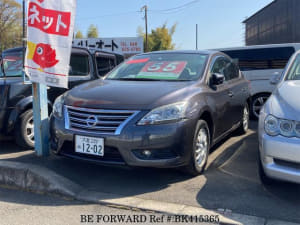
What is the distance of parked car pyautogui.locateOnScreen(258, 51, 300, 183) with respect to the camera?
2.62 meters

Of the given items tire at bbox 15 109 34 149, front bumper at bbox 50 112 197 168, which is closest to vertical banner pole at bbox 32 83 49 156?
tire at bbox 15 109 34 149

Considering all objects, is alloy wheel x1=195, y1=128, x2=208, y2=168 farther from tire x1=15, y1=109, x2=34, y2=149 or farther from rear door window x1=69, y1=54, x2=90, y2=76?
Result: rear door window x1=69, y1=54, x2=90, y2=76

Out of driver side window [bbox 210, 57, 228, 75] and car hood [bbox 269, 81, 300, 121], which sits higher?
driver side window [bbox 210, 57, 228, 75]

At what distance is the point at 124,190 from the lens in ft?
10.5

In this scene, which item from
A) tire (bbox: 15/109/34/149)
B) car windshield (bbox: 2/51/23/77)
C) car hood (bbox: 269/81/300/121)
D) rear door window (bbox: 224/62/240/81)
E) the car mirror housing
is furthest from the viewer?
car windshield (bbox: 2/51/23/77)

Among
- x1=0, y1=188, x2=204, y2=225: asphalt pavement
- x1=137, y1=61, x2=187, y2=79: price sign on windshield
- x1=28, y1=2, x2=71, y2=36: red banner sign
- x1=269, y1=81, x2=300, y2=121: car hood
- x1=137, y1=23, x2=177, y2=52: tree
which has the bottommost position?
x1=0, y1=188, x2=204, y2=225: asphalt pavement

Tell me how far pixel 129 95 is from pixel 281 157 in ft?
5.15

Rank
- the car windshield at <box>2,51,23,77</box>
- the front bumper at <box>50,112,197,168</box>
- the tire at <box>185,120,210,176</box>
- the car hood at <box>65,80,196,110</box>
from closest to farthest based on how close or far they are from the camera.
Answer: the front bumper at <box>50,112,197,168</box>, the car hood at <box>65,80,196,110</box>, the tire at <box>185,120,210,176</box>, the car windshield at <box>2,51,23,77</box>

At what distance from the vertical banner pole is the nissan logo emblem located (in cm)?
104

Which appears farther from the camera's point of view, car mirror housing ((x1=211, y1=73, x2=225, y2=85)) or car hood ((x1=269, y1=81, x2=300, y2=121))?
car mirror housing ((x1=211, y1=73, x2=225, y2=85))

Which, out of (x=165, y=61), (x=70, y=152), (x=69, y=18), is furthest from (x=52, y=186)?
(x=165, y=61)

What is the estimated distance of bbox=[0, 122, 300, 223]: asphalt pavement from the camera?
2824 mm

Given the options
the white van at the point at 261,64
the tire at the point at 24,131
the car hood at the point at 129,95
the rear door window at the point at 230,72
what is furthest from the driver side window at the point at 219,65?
the tire at the point at 24,131

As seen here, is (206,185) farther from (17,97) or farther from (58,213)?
(17,97)
